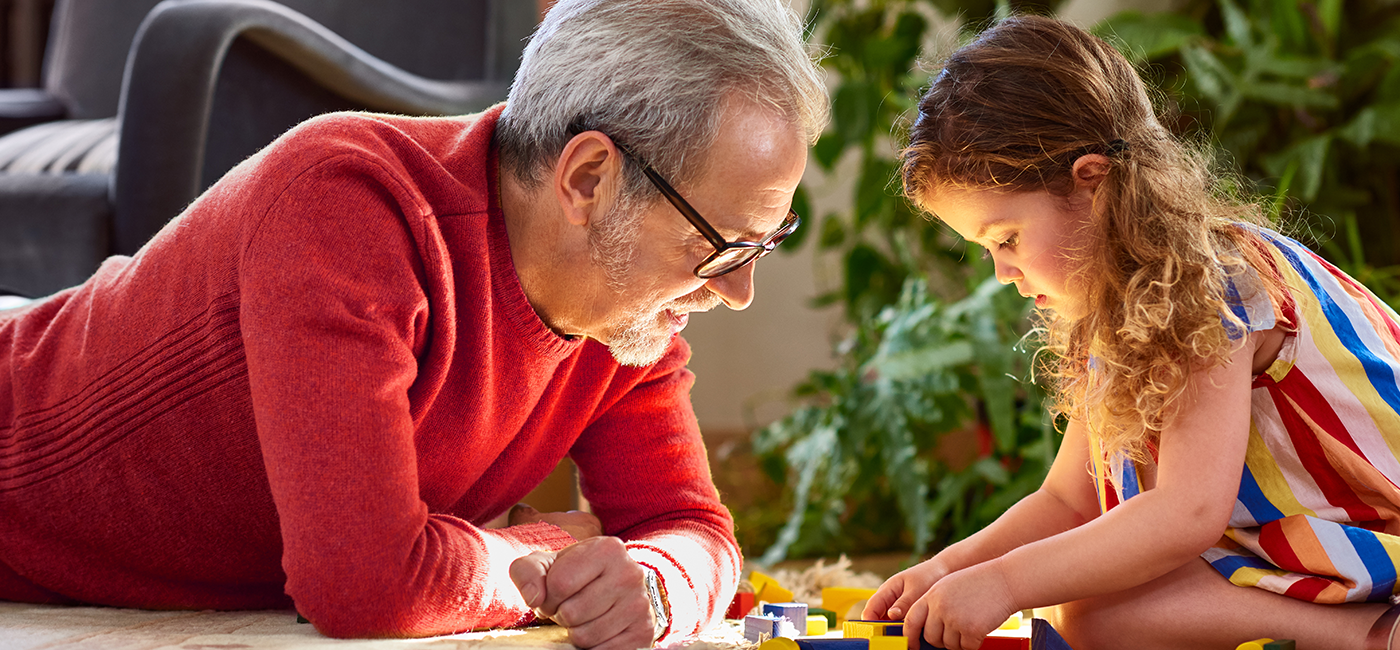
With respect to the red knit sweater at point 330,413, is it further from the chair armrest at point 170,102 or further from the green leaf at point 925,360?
the green leaf at point 925,360

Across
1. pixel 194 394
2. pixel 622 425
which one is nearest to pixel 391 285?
pixel 194 394

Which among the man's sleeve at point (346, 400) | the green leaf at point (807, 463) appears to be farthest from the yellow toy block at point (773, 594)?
the green leaf at point (807, 463)

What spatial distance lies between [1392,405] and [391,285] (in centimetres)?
84

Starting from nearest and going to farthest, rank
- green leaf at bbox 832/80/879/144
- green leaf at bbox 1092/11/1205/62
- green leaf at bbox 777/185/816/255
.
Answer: green leaf at bbox 1092/11/1205/62 < green leaf at bbox 832/80/879/144 < green leaf at bbox 777/185/816/255

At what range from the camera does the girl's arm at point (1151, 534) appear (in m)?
0.90

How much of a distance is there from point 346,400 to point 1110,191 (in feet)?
2.28

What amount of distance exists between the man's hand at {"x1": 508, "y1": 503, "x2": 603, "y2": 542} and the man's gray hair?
0.35 meters

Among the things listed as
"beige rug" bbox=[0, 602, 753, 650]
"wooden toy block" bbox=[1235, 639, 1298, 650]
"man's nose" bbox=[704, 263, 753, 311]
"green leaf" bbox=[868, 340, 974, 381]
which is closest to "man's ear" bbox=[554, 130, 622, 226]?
"man's nose" bbox=[704, 263, 753, 311]

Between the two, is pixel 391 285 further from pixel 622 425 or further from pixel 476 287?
pixel 622 425

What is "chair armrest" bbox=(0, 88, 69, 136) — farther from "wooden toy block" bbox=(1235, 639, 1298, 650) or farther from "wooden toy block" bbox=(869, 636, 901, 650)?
"wooden toy block" bbox=(1235, 639, 1298, 650)

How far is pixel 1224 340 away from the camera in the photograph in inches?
36.1

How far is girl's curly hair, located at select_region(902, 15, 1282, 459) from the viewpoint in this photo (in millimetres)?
944

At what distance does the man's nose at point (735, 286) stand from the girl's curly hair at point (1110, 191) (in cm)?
22

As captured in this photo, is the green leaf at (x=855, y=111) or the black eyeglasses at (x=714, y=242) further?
the green leaf at (x=855, y=111)
